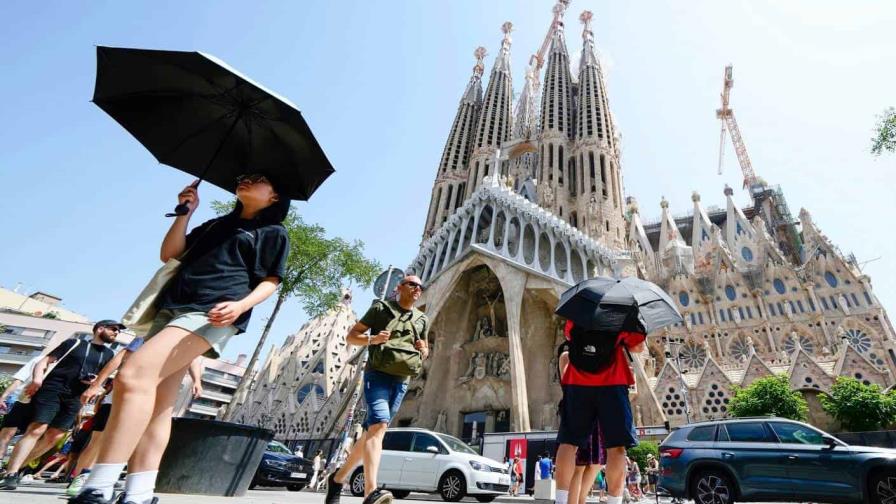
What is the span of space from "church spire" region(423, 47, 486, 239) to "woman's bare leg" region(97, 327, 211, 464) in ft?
125

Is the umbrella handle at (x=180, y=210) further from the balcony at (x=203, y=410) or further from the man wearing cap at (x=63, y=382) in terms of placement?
the balcony at (x=203, y=410)

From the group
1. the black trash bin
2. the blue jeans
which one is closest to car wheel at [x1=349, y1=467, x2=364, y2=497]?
the black trash bin

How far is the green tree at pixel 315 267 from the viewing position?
1717cm

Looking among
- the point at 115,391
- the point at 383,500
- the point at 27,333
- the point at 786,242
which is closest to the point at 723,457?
the point at 383,500

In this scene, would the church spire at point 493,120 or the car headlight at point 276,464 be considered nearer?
Answer: the car headlight at point 276,464

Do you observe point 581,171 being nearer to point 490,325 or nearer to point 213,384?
point 490,325

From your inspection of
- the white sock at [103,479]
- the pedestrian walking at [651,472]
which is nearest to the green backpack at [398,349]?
the white sock at [103,479]

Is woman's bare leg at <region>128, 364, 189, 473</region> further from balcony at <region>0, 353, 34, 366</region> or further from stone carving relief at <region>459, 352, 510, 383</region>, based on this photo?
balcony at <region>0, 353, 34, 366</region>

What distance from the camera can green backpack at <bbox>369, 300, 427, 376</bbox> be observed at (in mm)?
3239

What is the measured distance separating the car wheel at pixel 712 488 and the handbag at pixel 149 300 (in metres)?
7.17

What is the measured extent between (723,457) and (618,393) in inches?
161

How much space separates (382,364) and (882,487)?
263 inches

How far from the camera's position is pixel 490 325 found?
2616 centimetres

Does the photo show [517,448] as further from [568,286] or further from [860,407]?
[860,407]
